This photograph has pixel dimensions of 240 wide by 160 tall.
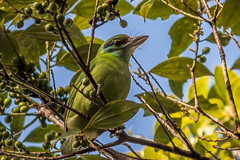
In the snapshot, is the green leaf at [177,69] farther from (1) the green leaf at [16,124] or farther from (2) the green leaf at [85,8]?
(1) the green leaf at [16,124]

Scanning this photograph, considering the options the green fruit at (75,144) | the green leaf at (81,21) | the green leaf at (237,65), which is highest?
the green leaf at (81,21)

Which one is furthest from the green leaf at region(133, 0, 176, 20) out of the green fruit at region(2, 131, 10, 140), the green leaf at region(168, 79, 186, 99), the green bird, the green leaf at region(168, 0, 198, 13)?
the green fruit at region(2, 131, 10, 140)

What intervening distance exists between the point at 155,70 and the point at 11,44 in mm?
1074

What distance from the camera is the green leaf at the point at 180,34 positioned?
9.12 ft

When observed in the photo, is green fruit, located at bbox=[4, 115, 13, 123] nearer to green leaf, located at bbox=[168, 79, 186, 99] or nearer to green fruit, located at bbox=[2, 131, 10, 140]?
green fruit, located at bbox=[2, 131, 10, 140]

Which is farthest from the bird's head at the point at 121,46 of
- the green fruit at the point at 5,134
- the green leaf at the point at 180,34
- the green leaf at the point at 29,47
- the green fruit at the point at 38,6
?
the green fruit at the point at 38,6

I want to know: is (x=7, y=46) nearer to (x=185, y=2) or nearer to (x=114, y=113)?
(x=114, y=113)

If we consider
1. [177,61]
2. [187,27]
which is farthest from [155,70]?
[187,27]

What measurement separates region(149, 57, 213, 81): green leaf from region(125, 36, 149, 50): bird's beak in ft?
1.40

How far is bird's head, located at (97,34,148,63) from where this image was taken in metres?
3.24

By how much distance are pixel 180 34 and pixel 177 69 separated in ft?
0.94

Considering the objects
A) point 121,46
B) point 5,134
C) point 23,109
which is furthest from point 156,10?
point 5,134

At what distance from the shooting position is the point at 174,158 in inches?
123

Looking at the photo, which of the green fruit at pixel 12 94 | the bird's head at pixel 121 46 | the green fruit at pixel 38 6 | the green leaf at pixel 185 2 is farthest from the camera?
the bird's head at pixel 121 46
